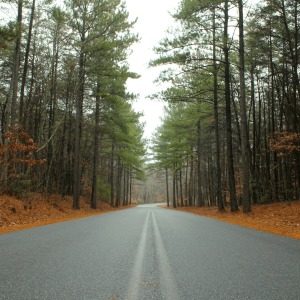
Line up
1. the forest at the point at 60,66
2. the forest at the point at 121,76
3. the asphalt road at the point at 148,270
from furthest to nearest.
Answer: the forest at the point at 60,66
the forest at the point at 121,76
the asphalt road at the point at 148,270

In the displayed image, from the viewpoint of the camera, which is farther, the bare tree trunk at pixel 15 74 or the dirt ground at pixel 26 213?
the bare tree trunk at pixel 15 74

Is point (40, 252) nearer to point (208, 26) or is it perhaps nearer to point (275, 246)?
point (275, 246)

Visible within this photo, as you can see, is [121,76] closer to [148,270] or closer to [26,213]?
[26,213]

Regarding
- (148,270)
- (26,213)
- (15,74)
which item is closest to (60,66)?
(15,74)

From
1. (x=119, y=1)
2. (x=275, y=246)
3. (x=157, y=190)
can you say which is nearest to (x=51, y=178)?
(x=119, y=1)

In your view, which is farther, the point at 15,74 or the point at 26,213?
the point at 15,74

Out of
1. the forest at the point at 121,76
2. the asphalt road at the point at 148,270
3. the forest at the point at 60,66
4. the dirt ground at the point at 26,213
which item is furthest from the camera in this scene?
the forest at the point at 60,66

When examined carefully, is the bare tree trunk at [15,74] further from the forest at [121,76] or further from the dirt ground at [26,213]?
the dirt ground at [26,213]

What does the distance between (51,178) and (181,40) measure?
12106 mm

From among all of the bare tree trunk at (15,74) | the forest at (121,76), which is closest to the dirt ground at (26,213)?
the forest at (121,76)

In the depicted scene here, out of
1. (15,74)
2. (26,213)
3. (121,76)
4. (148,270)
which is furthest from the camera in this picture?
(121,76)

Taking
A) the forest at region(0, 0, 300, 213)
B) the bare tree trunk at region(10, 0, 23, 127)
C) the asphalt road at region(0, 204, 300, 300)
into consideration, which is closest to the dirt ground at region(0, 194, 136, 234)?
the forest at region(0, 0, 300, 213)

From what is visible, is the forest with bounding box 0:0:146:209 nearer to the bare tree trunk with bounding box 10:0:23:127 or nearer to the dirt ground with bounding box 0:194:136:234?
the bare tree trunk with bounding box 10:0:23:127

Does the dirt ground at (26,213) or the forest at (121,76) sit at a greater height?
the forest at (121,76)
